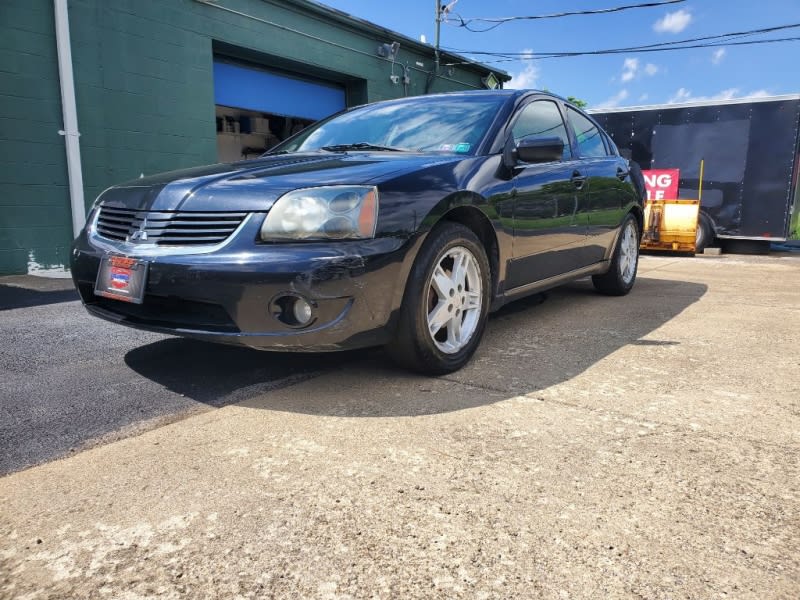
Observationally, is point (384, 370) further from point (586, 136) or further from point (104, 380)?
point (586, 136)

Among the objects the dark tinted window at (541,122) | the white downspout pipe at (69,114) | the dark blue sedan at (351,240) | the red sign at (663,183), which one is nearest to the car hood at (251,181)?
the dark blue sedan at (351,240)

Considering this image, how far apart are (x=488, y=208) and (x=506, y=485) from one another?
1.61m

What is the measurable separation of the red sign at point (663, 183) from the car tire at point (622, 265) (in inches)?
231

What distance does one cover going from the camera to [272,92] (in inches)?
418

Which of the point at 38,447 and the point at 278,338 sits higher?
the point at 278,338

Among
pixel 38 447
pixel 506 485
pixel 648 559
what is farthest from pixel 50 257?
pixel 648 559

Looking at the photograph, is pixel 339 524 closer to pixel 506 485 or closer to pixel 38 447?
pixel 506 485

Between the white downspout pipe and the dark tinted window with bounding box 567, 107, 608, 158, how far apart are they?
17.9 feet

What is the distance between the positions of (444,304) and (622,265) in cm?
292

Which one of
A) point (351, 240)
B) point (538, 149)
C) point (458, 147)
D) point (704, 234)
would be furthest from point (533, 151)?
point (704, 234)

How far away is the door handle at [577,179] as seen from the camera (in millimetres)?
4000

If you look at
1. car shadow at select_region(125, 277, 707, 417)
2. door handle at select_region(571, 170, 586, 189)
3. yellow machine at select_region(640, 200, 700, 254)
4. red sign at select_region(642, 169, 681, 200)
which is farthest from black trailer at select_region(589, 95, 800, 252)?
door handle at select_region(571, 170, 586, 189)

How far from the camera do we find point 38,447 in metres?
2.11

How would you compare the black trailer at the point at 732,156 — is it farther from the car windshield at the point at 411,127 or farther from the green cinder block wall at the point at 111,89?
the car windshield at the point at 411,127
